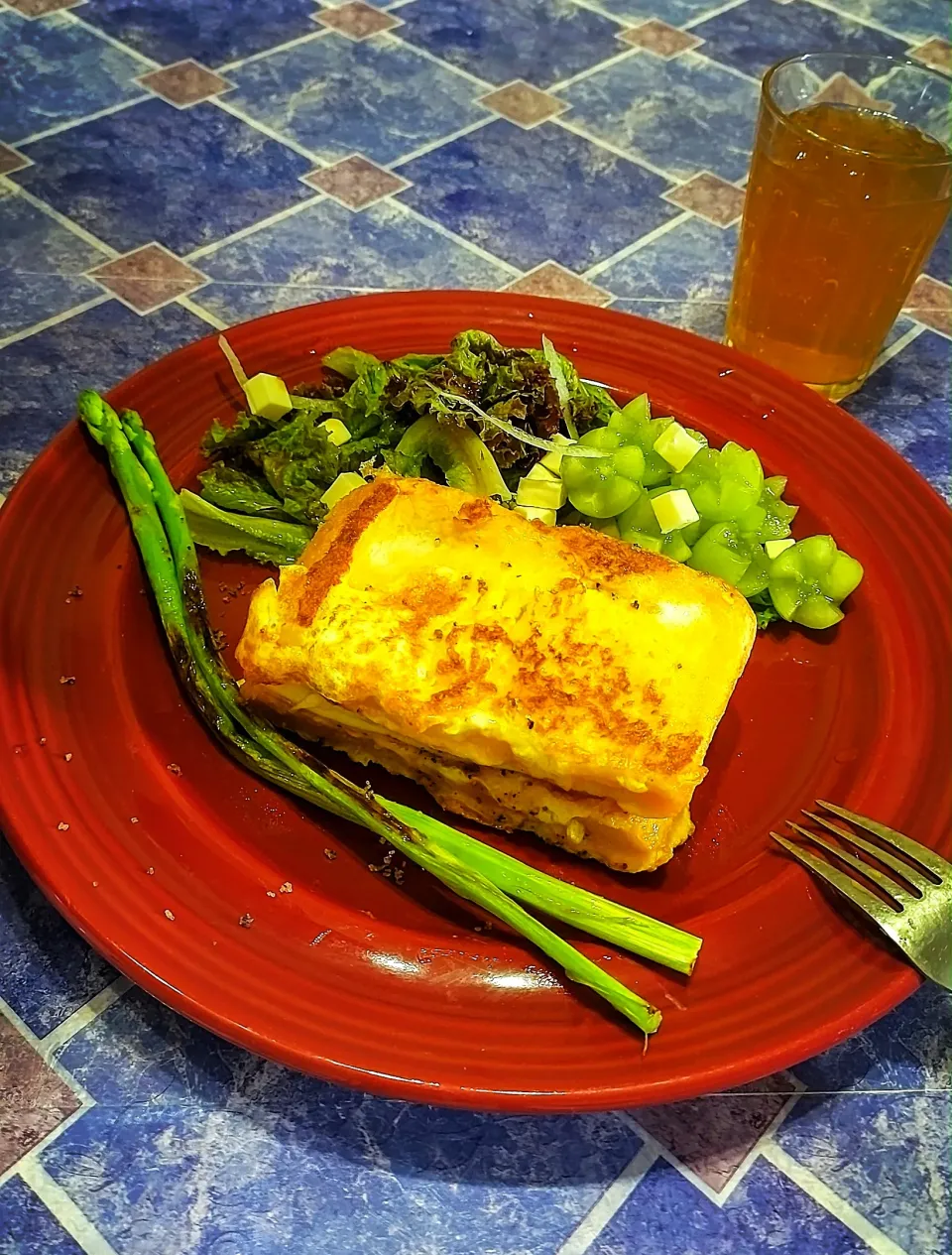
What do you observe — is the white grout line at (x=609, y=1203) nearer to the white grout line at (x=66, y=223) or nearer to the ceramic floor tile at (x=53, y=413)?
the ceramic floor tile at (x=53, y=413)

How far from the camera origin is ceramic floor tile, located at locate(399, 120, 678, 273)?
3.08m

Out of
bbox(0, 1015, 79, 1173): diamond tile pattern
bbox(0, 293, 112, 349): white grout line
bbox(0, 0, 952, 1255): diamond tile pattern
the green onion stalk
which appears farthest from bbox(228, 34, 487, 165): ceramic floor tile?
bbox(0, 1015, 79, 1173): diamond tile pattern

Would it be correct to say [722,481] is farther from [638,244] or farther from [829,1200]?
[638,244]

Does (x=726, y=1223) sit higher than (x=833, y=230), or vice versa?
(x=833, y=230)

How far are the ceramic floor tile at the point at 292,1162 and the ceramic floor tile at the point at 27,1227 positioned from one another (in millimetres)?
37

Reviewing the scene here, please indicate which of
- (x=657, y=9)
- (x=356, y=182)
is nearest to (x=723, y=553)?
(x=356, y=182)

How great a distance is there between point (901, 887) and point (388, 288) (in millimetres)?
2041

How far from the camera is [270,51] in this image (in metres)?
3.71

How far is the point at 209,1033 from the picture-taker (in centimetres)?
154

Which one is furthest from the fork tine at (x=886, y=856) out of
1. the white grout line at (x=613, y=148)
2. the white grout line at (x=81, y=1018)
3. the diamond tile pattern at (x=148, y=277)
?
the white grout line at (x=613, y=148)

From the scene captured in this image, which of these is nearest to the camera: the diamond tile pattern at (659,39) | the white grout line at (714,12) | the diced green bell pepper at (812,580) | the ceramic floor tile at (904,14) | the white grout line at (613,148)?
the diced green bell pepper at (812,580)

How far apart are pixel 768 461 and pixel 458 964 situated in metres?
1.29

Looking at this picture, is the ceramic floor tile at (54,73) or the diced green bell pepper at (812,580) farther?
the ceramic floor tile at (54,73)

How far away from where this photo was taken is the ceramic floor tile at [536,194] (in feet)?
10.1
